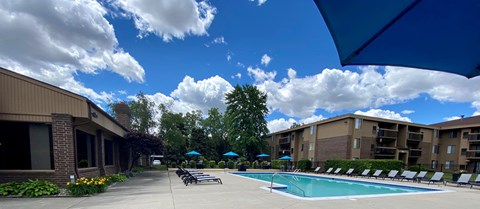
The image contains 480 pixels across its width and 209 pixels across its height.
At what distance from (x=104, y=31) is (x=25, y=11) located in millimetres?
3898

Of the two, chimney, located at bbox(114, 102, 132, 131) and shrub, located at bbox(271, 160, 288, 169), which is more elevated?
chimney, located at bbox(114, 102, 132, 131)

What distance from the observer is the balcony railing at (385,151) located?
28533 mm

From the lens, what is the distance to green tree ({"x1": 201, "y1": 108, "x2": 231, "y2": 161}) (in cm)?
4567

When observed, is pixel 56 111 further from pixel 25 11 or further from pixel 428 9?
pixel 428 9

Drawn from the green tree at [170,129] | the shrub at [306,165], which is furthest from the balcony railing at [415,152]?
the green tree at [170,129]

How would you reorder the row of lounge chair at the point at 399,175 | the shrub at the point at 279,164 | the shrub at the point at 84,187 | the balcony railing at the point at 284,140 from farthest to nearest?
the balcony railing at the point at 284,140 < the shrub at the point at 279,164 < the row of lounge chair at the point at 399,175 < the shrub at the point at 84,187

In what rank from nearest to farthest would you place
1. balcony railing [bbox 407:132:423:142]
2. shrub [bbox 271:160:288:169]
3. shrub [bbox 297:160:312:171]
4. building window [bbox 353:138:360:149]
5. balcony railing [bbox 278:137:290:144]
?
building window [bbox 353:138:360:149]
shrub [bbox 297:160:312:171]
shrub [bbox 271:160:288:169]
balcony railing [bbox 407:132:423:142]
balcony railing [bbox 278:137:290:144]

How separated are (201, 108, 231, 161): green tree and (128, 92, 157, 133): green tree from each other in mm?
11839

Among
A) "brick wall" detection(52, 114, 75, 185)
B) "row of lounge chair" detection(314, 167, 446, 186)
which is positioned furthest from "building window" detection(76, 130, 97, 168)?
→ "row of lounge chair" detection(314, 167, 446, 186)

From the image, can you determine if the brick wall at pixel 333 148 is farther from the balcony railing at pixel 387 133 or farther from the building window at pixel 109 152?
the building window at pixel 109 152

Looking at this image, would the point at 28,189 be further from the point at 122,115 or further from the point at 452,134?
the point at 452,134

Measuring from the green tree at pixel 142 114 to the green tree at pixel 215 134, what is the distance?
11.8 m

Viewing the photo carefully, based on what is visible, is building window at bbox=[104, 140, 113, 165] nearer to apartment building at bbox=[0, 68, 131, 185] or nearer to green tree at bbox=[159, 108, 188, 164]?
apartment building at bbox=[0, 68, 131, 185]

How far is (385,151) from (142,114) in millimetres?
32013
